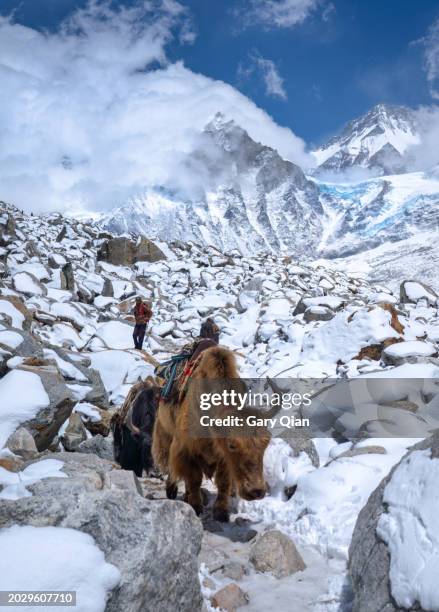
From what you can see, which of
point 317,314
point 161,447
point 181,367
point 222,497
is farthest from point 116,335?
point 222,497

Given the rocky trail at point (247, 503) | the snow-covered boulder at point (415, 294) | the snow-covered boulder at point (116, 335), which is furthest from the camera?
the snow-covered boulder at point (415, 294)

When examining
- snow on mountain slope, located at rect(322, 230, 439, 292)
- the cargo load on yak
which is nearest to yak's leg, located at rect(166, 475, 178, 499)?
the cargo load on yak

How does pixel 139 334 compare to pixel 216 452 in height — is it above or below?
above

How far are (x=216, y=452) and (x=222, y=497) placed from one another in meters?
0.61

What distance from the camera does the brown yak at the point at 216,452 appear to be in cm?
343

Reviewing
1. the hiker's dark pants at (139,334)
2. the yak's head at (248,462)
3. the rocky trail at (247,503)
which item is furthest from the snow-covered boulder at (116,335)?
the yak's head at (248,462)

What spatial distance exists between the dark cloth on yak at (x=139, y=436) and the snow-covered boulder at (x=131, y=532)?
3.17 metres

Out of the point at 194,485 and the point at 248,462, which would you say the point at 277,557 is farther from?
the point at 194,485

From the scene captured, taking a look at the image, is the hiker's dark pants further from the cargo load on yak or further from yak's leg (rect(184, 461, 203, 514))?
yak's leg (rect(184, 461, 203, 514))

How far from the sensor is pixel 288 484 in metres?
4.34

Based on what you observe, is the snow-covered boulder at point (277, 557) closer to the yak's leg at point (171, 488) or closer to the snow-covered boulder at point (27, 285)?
the yak's leg at point (171, 488)

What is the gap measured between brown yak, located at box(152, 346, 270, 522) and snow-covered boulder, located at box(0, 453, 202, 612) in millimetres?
759

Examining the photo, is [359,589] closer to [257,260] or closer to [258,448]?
[258,448]

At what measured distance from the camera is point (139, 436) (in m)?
5.83
